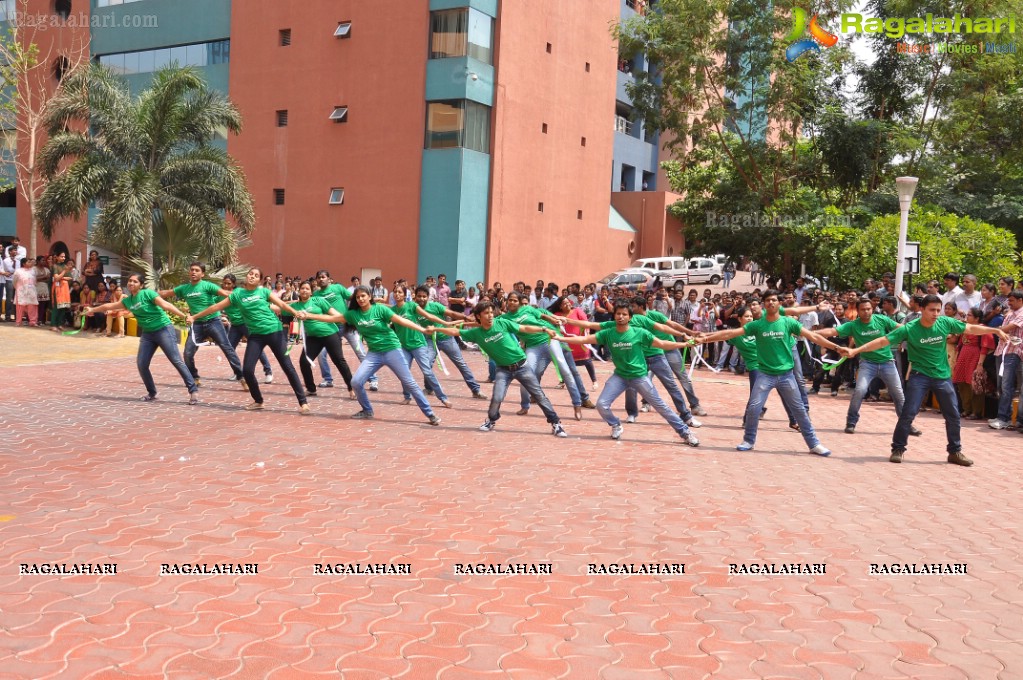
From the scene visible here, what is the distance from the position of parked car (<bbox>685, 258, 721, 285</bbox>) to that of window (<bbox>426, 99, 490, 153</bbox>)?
1620cm

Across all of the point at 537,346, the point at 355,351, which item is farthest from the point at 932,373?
the point at 355,351

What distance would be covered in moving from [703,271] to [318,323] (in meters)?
33.0

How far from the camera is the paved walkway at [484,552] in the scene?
436cm

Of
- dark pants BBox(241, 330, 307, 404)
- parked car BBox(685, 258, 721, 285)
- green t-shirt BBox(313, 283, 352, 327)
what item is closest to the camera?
dark pants BBox(241, 330, 307, 404)

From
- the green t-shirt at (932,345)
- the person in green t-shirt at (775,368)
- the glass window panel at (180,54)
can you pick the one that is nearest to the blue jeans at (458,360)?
the person in green t-shirt at (775,368)

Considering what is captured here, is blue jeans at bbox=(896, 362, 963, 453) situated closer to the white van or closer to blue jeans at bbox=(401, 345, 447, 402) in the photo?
blue jeans at bbox=(401, 345, 447, 402)

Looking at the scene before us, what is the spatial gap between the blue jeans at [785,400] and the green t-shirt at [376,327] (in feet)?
13.9

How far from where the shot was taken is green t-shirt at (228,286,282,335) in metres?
11.8

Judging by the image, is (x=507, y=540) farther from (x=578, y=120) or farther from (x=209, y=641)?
(x=578, y=120)

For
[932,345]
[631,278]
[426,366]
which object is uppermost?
[631,278]

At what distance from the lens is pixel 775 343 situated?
10078mm

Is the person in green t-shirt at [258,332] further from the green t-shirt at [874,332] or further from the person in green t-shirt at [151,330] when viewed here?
the green t-shirt at [874,332]

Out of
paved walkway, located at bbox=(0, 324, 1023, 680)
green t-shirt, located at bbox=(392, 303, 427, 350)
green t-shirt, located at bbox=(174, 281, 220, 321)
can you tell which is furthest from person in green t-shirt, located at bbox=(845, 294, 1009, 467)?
green t-shirt, located at bbox=(174, 281, 220, 321)

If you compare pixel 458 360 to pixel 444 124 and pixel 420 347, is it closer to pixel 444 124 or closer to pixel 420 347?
pixel 420 347
